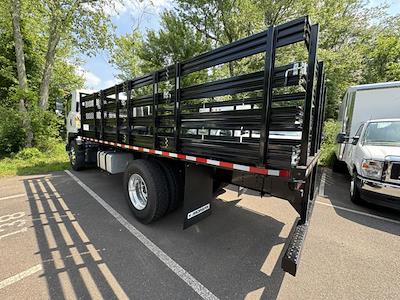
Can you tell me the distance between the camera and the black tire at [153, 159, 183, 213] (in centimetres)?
326

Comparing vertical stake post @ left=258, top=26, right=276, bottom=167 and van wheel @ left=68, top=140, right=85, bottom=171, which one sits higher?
vertical stake post @ left=258, top=26, right=276, bottom=167

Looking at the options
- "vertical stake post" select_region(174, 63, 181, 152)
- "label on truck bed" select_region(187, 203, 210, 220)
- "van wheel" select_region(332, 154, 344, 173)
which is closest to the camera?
"vertical stake post" select_region(174, 63, 181, 152)

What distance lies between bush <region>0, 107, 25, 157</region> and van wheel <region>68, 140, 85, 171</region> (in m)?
4.03

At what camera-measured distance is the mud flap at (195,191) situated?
9.29 ft

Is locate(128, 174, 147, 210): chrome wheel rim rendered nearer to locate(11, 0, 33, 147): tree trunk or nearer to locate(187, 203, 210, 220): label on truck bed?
locate(187, 203, 210, 220): label on truck bed

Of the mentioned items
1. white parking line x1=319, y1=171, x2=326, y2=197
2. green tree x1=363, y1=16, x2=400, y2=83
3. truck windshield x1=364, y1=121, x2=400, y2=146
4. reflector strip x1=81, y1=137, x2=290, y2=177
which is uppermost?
green tree x1=363, y1=16, x2=400, y2=83

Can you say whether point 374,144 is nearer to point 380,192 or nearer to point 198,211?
point 380,192

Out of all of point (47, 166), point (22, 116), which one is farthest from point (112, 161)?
point (22, 116)

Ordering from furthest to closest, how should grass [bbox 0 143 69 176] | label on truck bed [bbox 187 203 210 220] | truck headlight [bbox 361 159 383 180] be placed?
grass [bbox 0 143 69 176]
truck headlight [bbox 361 159 383 180]
label on truck bed [bbox 187 203 210 220]

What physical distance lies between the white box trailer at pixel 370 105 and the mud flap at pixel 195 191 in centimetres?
428

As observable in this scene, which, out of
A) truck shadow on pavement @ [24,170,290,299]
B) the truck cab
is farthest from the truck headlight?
truck shadow on pavement @ [24,170,290,299]

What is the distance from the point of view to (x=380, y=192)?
3.79m

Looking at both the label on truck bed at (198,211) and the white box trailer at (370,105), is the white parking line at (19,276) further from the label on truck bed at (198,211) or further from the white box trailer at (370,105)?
the white box trailer at (370,105)

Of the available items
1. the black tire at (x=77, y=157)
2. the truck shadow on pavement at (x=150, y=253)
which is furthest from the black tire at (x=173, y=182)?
the black tire at (x=77, y=157)
